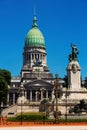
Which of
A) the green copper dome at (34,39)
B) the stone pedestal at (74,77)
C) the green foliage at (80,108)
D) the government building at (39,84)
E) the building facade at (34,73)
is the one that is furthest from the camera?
the green copper dome at (34,39)

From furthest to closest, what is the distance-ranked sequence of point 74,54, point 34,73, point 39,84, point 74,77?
point 34,73, point 39,84, point 74,54, point 74,77

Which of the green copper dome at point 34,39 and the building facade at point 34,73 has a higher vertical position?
the green copper dome at point 34,39

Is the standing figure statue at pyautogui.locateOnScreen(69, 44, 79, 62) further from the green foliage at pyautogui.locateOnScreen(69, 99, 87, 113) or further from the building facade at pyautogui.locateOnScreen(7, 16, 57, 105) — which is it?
the building facade at pyautogui.locateOnScreen(7, 16, 57, 105)

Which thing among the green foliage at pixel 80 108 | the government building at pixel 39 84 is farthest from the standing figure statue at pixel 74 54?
the green foliage at pixel 80 108

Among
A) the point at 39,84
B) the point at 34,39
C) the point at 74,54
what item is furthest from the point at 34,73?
the point at 74,54

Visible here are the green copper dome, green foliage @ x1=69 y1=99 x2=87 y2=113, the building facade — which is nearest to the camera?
green foliage @ x1=69 y1=99 x2=87 y2=113

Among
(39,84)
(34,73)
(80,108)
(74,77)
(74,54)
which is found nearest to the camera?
(80,108)

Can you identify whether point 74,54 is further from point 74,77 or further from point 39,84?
point 39,84

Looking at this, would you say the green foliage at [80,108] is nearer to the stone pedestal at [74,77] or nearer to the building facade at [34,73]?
the stone pedestal at [74,77]

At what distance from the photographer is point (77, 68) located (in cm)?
9019

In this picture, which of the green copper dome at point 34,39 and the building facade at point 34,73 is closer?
the building facade at point 34,73

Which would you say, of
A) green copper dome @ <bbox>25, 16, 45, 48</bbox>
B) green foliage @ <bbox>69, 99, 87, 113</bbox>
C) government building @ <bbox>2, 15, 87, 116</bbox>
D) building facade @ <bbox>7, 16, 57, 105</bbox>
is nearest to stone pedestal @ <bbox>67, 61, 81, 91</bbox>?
government building @ <bbox>2, 15, 87, 116</bbox>

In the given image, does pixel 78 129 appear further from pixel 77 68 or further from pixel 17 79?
Result: pixel 17 79

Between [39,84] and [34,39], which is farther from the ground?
[34,39]
